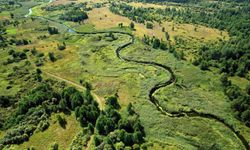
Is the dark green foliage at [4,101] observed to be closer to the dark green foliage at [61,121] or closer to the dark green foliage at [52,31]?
the dark green foliage at [61,121]

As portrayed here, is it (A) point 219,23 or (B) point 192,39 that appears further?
(A) point 219,23

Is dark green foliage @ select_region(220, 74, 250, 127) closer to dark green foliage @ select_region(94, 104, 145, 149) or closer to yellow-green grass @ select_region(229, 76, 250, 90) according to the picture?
yellow-green grass @ select_region(229, 76, 250, 90)

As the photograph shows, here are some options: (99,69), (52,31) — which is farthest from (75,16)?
(99,69)

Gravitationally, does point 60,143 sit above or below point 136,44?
below

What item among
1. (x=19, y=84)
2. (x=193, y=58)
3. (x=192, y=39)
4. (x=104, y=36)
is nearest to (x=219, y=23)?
(x=192, y=39)

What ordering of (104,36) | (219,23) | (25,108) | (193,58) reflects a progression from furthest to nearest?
(219,23), (104,36), (193,58), (25,108)

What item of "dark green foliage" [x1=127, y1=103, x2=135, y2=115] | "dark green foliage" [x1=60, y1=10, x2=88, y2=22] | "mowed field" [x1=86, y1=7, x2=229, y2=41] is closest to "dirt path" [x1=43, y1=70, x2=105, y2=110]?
"dark green foliage" [x1=127, y1=103, x2=135, y2=115]

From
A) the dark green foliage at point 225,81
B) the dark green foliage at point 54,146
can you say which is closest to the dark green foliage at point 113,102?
the dark green foliage at point 54,146

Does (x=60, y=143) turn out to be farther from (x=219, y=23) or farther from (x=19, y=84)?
(x=219, y=23)

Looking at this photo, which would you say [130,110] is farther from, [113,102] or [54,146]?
[54,146]
